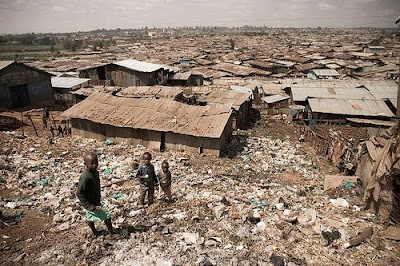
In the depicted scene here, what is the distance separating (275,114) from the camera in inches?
771

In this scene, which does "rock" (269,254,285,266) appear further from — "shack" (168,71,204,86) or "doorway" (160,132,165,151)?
"shack" (168,71,204,86)

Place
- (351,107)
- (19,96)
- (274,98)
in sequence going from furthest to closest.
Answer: (274,98) → (19,96) → (351,107)

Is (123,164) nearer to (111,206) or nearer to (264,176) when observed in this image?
(111,206)

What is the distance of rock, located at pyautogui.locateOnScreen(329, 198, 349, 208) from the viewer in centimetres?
706

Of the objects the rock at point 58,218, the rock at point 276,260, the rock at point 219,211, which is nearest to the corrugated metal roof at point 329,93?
the rock at point 219,211

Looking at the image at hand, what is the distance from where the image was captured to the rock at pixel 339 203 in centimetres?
706

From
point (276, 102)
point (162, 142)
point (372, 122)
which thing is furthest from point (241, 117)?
point (372, 122)

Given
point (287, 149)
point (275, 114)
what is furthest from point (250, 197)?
point (275, 114)

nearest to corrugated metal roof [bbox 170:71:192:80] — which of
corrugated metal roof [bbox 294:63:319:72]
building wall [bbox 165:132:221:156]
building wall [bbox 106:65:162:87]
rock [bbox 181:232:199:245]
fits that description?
building wall [bbox 106:65:162:87]

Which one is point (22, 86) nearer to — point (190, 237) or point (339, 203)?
point (190, 237)

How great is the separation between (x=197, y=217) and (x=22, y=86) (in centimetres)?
1767

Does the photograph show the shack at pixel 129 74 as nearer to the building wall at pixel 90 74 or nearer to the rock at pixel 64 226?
the building wall at pixel 90 74

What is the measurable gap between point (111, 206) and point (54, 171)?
350 centimetres

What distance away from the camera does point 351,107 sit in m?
16.0
